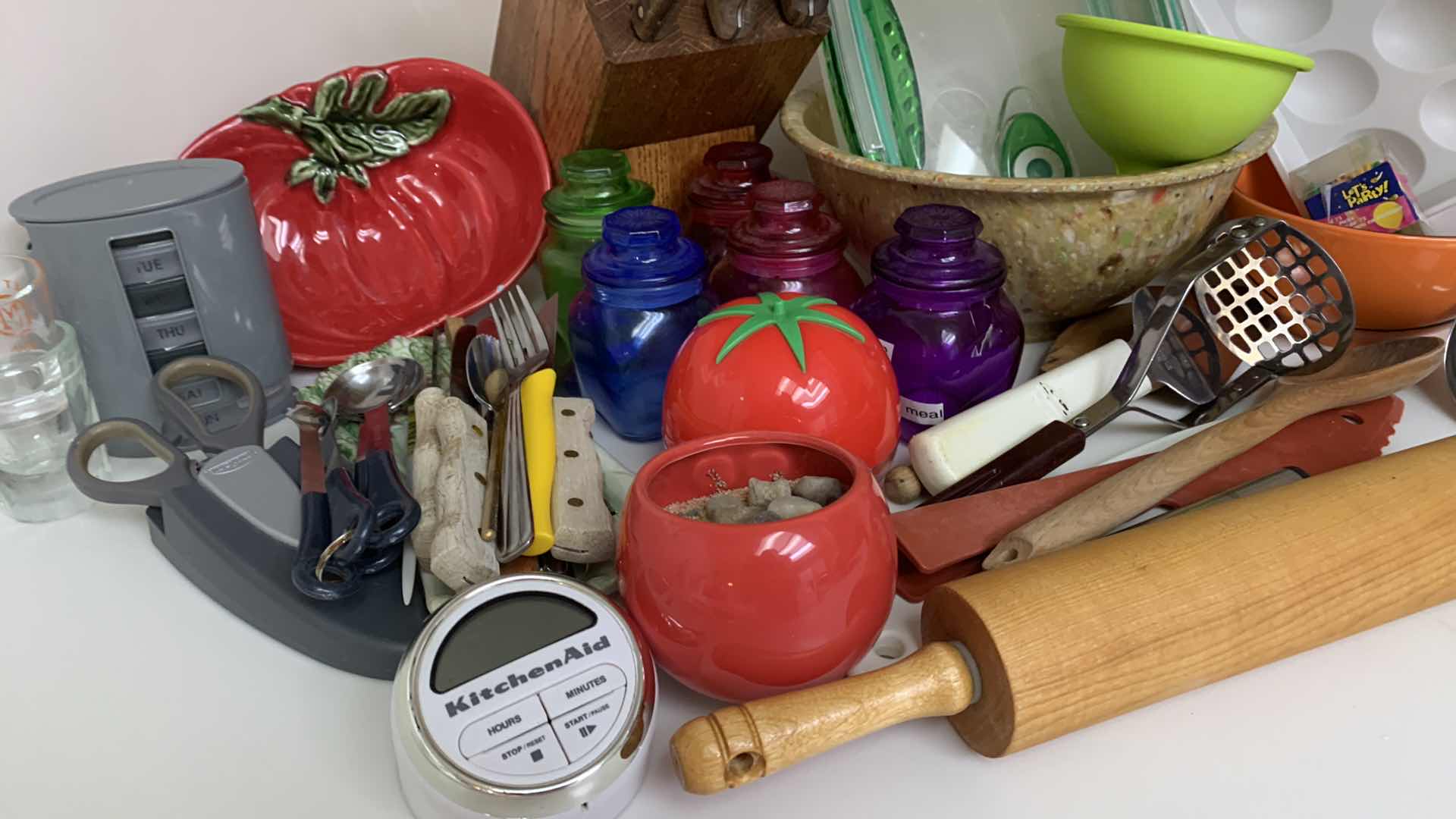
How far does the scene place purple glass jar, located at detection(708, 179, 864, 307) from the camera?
2.10 feet

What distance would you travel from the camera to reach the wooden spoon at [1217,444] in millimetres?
508

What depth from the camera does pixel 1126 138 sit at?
2.27 ft

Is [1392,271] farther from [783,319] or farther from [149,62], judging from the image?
[149,62]

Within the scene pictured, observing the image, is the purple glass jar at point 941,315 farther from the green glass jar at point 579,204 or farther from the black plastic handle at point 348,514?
the black plastic handle at point 348,514

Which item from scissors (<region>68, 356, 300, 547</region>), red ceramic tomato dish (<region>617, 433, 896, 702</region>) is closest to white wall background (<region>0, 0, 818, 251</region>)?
scissors (<region>68, 356, 300, 547</region>)

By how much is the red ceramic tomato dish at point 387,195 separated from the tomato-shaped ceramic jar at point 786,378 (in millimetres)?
283

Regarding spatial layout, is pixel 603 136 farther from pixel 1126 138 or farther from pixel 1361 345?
pixel 1361 345

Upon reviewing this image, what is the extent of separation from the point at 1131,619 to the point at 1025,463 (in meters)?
0.14

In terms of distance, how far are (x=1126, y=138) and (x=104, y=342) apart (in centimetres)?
66

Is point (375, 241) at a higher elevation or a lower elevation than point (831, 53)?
lower

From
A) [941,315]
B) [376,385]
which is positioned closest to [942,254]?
[941,315]

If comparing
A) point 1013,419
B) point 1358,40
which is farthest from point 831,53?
point 1358,40

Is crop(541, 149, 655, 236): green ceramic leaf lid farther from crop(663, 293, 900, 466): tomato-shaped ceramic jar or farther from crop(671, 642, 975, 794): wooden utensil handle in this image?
crop(671, 642, 975, 794): wooden utensil handle

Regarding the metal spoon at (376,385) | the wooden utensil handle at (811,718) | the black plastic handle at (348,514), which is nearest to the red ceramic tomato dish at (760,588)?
the wooden utensil handle at (811,718)
